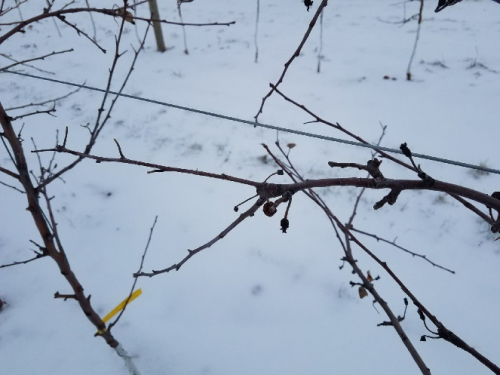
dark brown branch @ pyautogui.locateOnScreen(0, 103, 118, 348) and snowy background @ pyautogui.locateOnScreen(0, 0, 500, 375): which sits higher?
dark brown branch @ pyautogui.locateOnScreen(0, 103, 118, 348)

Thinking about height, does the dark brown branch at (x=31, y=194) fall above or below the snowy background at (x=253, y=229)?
above

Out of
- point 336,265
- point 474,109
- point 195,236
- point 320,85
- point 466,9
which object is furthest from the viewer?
point 466,9

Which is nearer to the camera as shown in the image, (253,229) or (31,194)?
(31,194)

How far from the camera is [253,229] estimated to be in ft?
10.4

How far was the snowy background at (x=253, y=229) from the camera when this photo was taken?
2301 mm

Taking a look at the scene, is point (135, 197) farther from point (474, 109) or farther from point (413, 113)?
point (474, 109)

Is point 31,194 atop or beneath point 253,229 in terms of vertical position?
atop

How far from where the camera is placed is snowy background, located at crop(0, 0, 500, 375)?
230 centimetres

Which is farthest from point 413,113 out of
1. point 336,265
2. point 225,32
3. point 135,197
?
point 225,32

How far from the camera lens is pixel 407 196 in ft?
11.2

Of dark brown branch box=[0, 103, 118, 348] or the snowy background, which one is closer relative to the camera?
dark brown branch box=[0, 103, 118, 348]

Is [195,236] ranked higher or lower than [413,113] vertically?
lower

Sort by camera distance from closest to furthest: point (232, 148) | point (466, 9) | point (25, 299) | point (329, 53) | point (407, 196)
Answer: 1. point (25, 299)
2. point (407, 196)
3. point (232, 148)
4. point (329, 53)
5. point (466, 9)

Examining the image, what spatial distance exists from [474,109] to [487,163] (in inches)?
47.3
